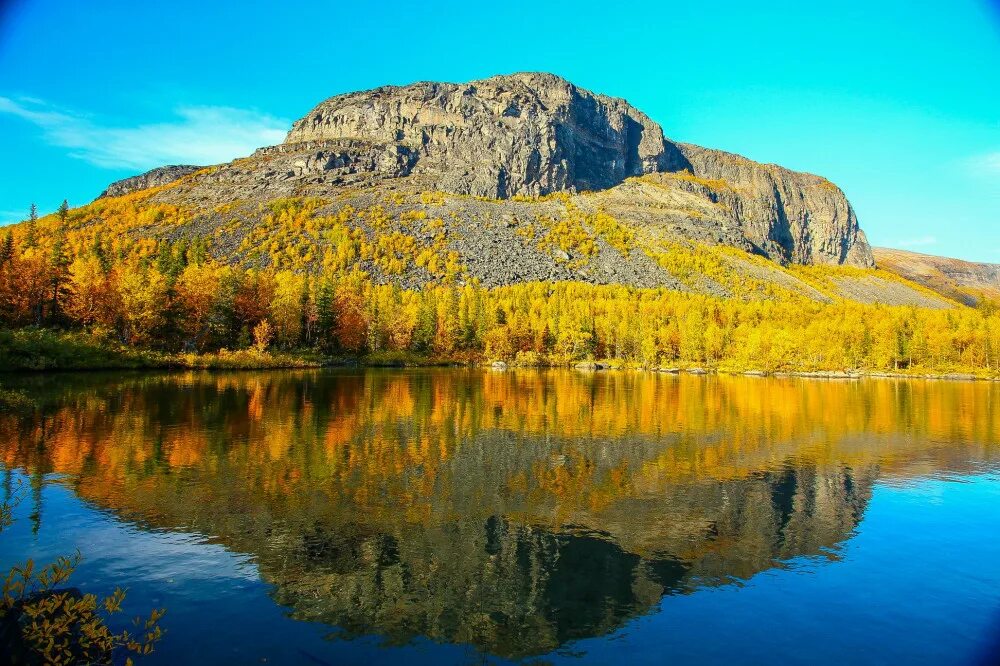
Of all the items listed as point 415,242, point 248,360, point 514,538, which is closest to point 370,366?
point 248,360

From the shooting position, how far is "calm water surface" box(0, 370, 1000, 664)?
32.4 feet

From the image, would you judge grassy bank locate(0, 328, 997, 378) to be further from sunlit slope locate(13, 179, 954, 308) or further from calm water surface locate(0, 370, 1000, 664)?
sunlit slope locate(13, 179, 954, 308)

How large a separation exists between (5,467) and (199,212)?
182m

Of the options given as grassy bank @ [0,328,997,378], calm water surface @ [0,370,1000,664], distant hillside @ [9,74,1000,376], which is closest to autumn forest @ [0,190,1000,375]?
distant hillside @ [9,74,1000,376]

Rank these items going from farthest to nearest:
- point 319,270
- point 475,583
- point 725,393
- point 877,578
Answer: point 319,270 < point 725,393 < point 877,578 < point 475,583

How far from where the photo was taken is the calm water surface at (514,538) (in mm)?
9867

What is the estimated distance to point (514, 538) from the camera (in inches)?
558

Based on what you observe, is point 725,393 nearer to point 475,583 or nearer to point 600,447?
point 600,447

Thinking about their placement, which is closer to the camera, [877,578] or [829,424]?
[877,578]

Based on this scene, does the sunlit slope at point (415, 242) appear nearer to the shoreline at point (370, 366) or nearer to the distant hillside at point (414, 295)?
the distant hillside at point (414, 295)

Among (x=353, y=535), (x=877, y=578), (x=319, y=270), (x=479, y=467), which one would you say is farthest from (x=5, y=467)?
(x=319, y=270)

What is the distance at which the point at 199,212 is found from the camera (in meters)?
178

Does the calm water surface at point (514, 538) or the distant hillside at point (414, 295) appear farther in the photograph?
the distant hillside at point (414, 295)

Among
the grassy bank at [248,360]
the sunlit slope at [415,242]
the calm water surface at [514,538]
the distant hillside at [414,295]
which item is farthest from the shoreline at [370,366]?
the sunlit slope at [415,242]
